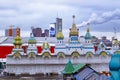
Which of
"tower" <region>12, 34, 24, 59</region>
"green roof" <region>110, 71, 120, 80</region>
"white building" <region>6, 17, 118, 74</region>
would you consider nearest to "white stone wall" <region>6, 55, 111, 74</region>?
"white building" <region>6, 17, 118, 74</region>

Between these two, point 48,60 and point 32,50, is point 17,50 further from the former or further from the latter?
point 48,60

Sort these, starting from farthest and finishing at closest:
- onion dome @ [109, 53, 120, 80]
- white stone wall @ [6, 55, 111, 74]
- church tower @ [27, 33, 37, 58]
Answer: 1. white stone wall @ [6, 55, 111, 74]
2. church tower @ [27, 33, 37, 58]
3. onion dome @ [109, 53, 120, 80]

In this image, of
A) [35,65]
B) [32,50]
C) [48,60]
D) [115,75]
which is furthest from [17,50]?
[115,75]

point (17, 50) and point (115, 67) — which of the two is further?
point (17, 50)

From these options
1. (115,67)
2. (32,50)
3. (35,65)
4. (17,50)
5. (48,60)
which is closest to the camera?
(115,67)

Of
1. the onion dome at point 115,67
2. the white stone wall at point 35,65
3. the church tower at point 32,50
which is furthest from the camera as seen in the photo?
the white stone wall at point 35,65

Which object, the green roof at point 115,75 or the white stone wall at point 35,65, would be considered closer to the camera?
the green roof at point 115,75

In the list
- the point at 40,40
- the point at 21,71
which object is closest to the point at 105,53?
the point at 21,71

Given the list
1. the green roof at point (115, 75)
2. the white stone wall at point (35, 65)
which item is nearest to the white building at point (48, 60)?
the white stone wall at point (35, 65)

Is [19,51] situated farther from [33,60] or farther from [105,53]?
[105,53]

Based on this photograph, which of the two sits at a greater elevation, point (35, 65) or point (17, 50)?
point (17, 50)

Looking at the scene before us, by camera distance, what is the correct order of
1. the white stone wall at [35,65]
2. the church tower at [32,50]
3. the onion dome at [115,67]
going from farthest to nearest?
the white stone wall at [35,65] < the church tower at [32,50] < the onion dome at [115,67]

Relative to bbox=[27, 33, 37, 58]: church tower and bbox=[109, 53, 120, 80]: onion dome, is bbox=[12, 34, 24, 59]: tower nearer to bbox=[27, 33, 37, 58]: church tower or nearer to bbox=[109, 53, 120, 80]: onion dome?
bbox=[27, 33, 37, 58]: church tower

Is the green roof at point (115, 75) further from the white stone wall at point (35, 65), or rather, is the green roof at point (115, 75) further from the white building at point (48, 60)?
the white stone wall at point (35, 65)
